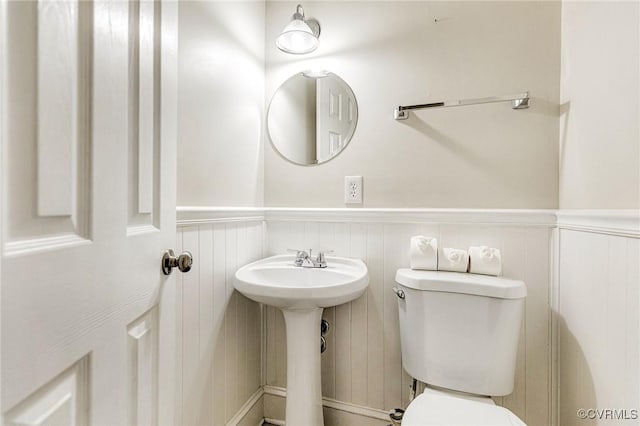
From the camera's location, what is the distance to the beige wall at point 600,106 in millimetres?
792

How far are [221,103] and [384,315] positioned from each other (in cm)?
114

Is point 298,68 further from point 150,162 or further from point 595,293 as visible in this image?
point 595,293

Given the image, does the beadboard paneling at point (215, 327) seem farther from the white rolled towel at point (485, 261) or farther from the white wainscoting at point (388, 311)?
the white rolled towel at point (485, 261)

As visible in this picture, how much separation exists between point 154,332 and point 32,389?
286 mm

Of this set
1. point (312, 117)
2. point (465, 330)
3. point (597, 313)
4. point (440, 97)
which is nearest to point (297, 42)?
point (312, 117)

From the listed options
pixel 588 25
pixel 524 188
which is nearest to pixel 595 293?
pixel 524 188

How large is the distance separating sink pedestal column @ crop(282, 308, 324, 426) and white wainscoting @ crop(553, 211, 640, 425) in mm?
904

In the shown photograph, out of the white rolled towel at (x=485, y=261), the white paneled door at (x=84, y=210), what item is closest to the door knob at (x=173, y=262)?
the white paneled door at (x=84, y=210)

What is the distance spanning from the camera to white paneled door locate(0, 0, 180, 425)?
1.14ft

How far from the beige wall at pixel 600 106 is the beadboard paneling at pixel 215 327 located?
1277mm

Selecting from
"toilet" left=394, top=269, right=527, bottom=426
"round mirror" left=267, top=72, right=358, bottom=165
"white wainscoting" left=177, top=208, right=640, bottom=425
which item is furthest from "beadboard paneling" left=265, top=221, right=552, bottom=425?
"round mirror" left=267, top=72, right=358, bottom=165

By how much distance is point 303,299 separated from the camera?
3.34 ft

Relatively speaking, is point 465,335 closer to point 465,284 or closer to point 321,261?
point 465,284

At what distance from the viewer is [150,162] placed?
2.04ft
